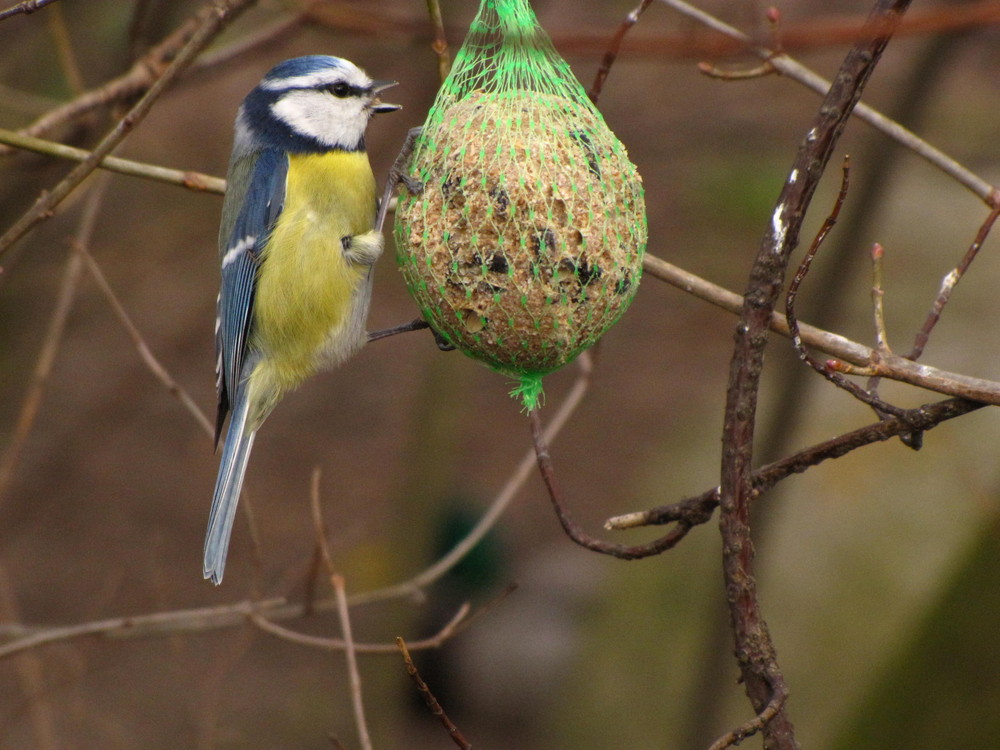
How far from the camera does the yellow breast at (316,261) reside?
8.64 ft

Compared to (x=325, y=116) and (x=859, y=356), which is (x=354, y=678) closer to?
(x=859, y=356)

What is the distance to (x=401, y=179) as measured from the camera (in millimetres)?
2158

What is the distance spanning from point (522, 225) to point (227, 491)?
1203mm

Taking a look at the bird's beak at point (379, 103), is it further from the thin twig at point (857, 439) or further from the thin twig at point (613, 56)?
the thin twig at point (857, 439)

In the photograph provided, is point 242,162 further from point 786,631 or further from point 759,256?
point 786,631

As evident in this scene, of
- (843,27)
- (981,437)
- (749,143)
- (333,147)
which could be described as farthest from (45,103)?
(749,143)

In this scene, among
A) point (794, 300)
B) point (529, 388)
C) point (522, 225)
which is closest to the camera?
point (794, 300)

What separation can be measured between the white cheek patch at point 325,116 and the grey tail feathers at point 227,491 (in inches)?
28.3

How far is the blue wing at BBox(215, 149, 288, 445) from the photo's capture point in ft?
8.92

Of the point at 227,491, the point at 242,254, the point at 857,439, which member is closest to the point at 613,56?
the point at 857,439

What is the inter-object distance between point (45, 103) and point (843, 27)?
295cm

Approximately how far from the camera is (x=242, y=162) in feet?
9.14

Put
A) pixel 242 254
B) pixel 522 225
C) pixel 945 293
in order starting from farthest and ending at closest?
pixel 242 254, pixel 522 225, pixel 945 293

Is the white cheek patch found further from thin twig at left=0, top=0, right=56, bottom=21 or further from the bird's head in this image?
thin twig at left=0, top=0, right=56, bottom=21
